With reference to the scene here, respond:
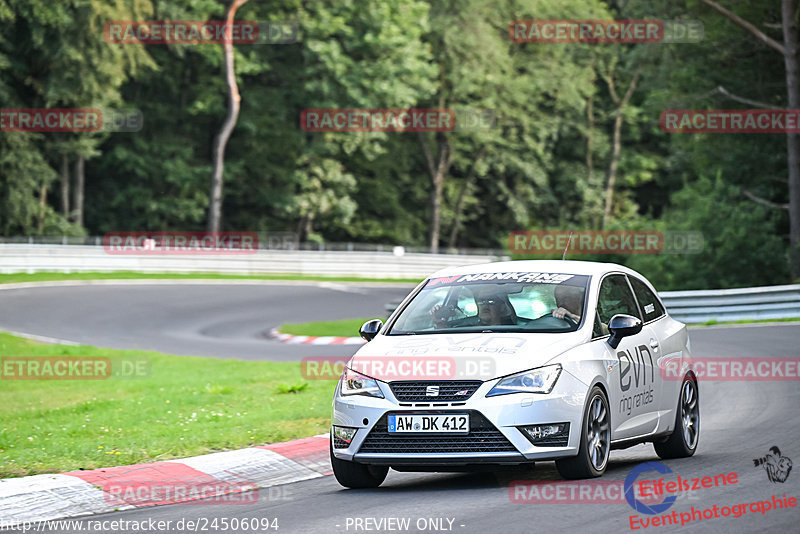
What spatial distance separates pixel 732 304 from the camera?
27.3 meters

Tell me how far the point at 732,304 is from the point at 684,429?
17.9 metres

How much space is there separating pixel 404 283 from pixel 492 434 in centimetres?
A: 4018

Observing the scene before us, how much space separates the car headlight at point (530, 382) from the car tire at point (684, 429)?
7.36 ft

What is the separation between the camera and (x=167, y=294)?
117ft

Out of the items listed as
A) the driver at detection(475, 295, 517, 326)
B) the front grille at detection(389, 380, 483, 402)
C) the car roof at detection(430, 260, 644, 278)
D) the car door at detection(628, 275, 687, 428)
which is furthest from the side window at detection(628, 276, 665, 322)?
the front grille at detection(389, 380, 483, 402)

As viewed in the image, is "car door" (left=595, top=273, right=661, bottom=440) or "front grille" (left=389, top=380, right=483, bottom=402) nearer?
"front grille" (left=389, top=380, right=483, bottom=402)

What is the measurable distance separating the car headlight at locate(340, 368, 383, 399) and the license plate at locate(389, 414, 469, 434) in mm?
239

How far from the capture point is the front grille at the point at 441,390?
8117 millimetres

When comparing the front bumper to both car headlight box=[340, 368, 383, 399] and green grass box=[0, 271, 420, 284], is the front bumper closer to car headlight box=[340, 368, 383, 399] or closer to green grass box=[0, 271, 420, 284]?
car headlight box=[340, 368, 383, 399]

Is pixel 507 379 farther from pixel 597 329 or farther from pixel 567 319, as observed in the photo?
pixel 597 329

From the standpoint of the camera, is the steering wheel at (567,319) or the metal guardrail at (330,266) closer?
the steering wheel at (567,319)

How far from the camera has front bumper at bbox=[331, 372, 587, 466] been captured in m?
8.05

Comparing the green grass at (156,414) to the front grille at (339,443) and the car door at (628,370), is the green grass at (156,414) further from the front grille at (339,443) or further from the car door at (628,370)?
the car door at (628,370)

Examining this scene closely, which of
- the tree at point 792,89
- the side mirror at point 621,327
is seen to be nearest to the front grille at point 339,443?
the side mirror at point 621,327
